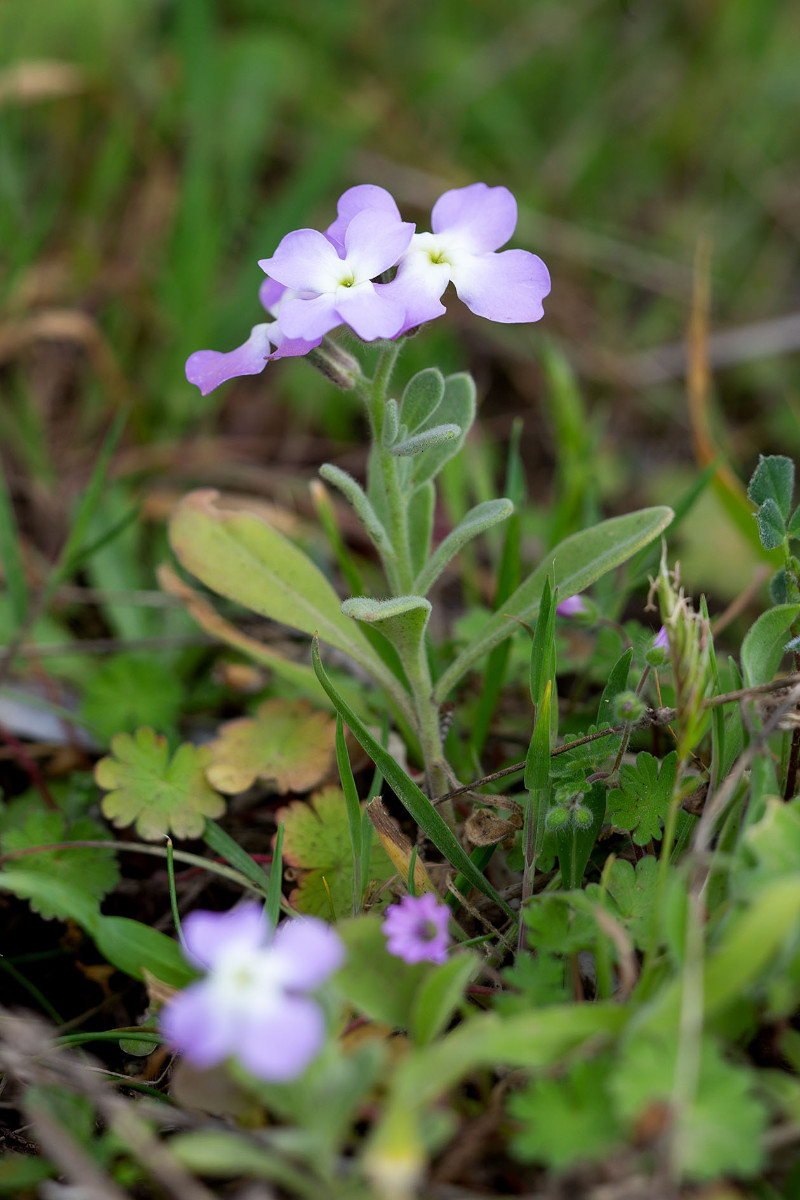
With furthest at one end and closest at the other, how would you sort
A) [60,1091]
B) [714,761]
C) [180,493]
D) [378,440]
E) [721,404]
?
[721,404] → [180,493] → [378,440] → [714,761] → [60,1091]

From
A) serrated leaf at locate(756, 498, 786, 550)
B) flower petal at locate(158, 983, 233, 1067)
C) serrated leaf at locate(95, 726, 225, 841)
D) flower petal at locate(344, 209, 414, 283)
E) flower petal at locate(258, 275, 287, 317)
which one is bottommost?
serrated leaf at locate(95, 726, 225, 841)

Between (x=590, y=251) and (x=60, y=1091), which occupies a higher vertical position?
(x=590, y=251)

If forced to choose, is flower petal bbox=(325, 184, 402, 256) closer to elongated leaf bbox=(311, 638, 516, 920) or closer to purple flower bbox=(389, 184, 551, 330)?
purple flower bbox=(389, 184, 551, 330)

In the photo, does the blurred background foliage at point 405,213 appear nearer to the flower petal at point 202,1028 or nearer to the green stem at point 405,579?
the green stem at point 405,579

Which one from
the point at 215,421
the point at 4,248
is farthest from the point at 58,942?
the point at 4,248

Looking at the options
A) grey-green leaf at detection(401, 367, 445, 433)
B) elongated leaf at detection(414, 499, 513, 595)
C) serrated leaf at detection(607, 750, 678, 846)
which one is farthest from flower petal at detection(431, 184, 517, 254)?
serrated leaf at detection(607, 750, 678, 846)

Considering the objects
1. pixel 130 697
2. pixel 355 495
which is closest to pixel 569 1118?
pixel 355 495

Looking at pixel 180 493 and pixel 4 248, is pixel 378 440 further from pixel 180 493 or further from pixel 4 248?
pixel 4 248

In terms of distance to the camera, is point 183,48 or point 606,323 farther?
point 606,323
